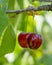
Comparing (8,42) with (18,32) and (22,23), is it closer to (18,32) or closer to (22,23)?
(22,23)

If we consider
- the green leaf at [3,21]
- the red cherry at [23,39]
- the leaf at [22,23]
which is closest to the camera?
the green leaf at [3,21]

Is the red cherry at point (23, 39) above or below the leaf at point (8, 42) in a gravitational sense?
below

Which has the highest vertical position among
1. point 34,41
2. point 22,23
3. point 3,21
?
point 3,21

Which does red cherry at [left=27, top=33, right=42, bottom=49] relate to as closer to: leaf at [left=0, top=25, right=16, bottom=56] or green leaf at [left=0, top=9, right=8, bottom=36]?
leaf at [left=0, top=25, right=16, bottom=56]

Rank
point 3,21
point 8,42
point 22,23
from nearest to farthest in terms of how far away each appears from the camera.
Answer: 1. point 3,21
2. point 8,42
3. point 22,23

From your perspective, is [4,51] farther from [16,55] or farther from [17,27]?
[16,55]

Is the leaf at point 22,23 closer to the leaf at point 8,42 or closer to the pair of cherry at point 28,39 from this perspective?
the pair of cherry at point 28,39

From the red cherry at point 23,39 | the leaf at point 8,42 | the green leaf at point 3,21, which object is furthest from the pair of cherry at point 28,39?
the green leaf at point 3,21

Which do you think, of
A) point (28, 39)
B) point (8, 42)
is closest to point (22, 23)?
point (28, 39)

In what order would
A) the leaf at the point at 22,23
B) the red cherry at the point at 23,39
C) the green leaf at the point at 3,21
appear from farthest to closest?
the red cherry at the point at 23,39
the leaf at the point at 22,23
the green leaf at the point at 3,21
